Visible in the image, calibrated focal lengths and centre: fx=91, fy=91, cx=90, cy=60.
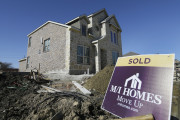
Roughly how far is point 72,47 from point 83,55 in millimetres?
1701

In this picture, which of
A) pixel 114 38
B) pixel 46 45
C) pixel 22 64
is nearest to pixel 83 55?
pixel 46 45

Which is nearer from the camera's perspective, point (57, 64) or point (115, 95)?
point (115, 95)

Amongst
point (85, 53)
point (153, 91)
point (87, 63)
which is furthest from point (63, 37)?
point (153, 91)

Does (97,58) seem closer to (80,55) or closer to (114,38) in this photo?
(80,55)

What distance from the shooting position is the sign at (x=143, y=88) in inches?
57.9

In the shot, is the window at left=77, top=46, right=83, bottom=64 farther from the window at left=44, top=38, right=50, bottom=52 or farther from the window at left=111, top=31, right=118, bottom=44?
the window at left=111, top=31, right=118, bottom=44

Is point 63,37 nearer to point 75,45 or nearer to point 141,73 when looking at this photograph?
point 75,45

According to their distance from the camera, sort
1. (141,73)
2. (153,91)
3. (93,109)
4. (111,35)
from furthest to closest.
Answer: (111,35) < (93,109) < (141,73) < (153,91)

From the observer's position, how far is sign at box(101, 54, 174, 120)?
147 cm

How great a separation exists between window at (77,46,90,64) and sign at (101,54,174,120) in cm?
787

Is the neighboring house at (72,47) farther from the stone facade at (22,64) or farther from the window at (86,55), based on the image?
the stone facade at (22,64)

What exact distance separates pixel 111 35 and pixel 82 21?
5.71 m

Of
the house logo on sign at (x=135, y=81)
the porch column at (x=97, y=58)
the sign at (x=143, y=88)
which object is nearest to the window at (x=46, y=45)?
the porch column at (x=97, y=58)

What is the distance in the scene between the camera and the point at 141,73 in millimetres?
1880
